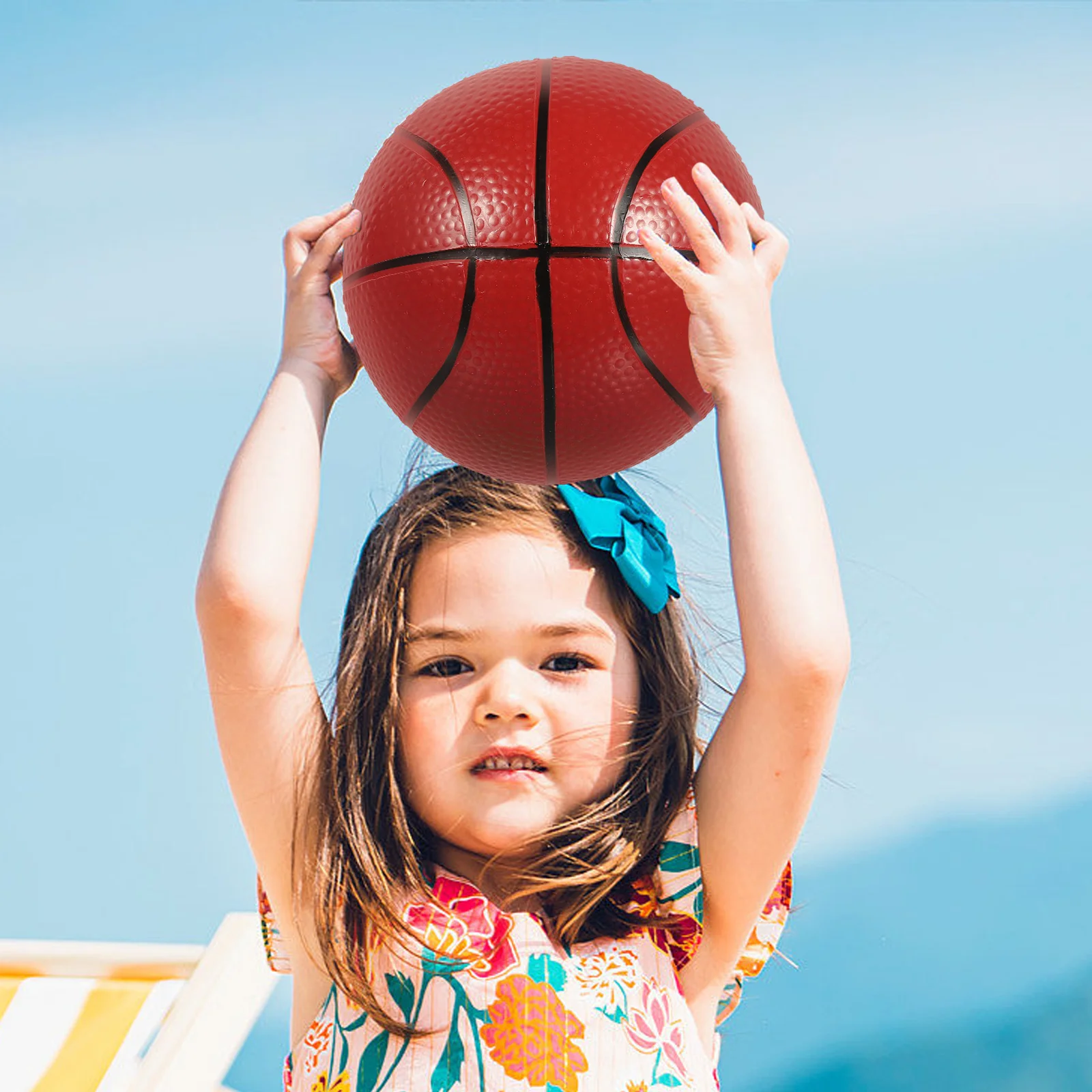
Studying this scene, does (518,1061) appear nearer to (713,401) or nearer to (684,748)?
(684,748)

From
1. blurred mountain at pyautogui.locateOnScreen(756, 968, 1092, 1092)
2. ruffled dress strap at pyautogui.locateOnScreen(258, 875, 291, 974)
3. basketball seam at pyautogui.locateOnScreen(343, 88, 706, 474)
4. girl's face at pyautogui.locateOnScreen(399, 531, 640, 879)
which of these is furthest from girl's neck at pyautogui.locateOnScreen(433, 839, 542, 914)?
blurred mountain at pyautogui.locateOnScreen(756, 968, 1092, 1092)

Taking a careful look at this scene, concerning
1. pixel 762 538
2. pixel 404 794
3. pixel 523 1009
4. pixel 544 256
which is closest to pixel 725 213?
pixel 544 256

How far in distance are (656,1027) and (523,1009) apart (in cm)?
16

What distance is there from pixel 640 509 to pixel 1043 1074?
14.9ft

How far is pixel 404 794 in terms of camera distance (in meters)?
1.72

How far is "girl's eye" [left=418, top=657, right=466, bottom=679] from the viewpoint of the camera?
1692 millimetres

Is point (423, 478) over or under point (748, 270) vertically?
under

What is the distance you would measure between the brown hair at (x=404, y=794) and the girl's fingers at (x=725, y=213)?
15.5 inches

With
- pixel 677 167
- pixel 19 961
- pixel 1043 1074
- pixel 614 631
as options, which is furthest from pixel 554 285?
pixel 1043 1074

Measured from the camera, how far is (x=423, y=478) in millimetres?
1946

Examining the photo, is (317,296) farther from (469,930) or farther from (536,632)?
(469,930)

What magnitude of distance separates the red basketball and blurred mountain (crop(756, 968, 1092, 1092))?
476 cm

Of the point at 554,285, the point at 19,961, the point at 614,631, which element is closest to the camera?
the point at 554,285

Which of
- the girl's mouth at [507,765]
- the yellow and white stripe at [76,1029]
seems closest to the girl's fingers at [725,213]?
the girl's mouth at [507,765]
